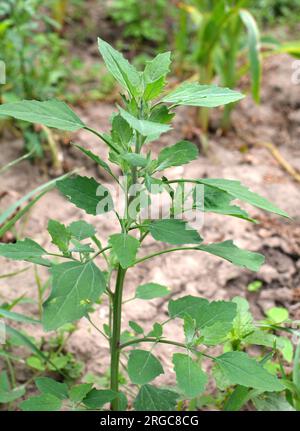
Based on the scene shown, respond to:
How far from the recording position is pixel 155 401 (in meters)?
1.35

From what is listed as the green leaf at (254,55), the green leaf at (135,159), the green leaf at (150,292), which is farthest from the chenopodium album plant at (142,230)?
the green leaf at (254,55)

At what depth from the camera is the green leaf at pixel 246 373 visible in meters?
1.23

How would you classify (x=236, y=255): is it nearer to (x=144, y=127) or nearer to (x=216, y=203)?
(x=216, y=203)

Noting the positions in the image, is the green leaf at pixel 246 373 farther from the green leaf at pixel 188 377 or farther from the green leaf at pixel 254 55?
the green leaf at pixel 254 55

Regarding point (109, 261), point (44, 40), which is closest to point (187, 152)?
point (109, 261)

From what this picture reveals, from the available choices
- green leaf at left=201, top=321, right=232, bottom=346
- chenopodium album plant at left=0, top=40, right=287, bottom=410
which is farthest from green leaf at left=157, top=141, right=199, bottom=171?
green leaf at left=201, top=321, right=232, bottom=346

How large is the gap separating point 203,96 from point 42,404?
736 millimetres

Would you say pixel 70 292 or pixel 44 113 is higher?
pixel 44 113

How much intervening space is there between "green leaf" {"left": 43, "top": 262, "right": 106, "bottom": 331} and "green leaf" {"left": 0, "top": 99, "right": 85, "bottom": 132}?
0.28 meters

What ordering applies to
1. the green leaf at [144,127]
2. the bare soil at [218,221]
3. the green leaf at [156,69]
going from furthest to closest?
the bare soil at [218,221] < the green leaf at [156,69] < the green leaf at [144,127]

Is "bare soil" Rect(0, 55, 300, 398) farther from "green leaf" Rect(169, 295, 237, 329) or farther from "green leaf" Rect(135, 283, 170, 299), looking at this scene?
"green leaf" Rect(169, 295, 237, 329)

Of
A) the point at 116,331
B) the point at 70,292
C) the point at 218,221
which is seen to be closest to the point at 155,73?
the point at 70,292

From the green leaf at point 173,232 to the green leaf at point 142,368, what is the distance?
0.28m
